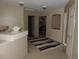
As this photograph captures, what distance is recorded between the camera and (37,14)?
9688 millimetres

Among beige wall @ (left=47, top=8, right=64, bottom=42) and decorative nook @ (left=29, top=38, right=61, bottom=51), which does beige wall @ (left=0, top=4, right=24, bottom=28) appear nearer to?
decorative nook @ (left=29, top=38, right=61, bottom=51)

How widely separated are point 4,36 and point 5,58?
27.1 inches

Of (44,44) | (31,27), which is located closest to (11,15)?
(44,44)

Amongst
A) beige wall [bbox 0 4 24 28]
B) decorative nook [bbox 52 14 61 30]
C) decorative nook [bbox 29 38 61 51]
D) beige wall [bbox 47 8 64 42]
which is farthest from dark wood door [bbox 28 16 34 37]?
beige wall [bbox 0 4 24 28]

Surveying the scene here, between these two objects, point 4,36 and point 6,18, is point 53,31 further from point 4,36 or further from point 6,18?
point 4,36

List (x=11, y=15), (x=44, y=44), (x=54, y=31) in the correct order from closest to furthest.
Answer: (x=11, y=15) < (x=44, y=44) < (x=54, y=31)

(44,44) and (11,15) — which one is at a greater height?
(11,15)

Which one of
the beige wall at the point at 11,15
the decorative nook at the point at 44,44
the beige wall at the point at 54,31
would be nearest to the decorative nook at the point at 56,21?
the beige wall at the point at 54,31

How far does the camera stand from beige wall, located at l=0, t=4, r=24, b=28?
535 centimetres

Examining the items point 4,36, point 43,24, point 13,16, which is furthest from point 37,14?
point 4,36

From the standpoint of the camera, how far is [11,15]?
218 inches

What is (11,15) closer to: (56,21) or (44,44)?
(44,44)

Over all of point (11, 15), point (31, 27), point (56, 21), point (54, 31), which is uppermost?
point (11, 15)

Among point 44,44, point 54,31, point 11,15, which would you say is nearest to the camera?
point 11,15
